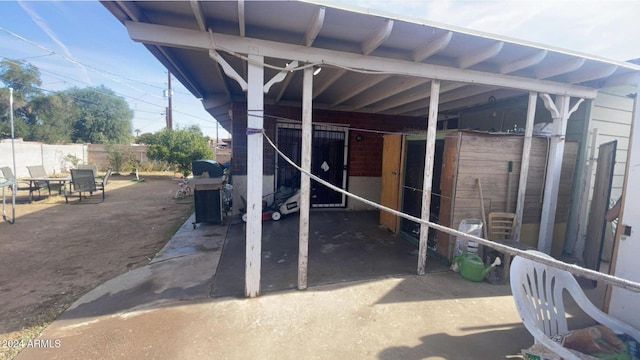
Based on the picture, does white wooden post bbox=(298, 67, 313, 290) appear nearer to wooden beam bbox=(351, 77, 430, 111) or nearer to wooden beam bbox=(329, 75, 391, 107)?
wooden beam bbox=(329, 75, 391, 107)

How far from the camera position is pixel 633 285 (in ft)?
2.74

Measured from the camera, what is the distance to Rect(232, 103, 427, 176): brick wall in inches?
225

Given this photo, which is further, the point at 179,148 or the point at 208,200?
the point at 179,148

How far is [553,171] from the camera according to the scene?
364cm

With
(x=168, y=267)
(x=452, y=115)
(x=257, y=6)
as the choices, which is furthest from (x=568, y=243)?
(x=168, y=267)

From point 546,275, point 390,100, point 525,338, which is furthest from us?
point 390,100

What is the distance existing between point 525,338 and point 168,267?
383 centimetres

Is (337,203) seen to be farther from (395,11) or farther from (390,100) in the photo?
(395,11)

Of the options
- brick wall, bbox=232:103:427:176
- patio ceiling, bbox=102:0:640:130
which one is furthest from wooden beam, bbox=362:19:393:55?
brick wall, bbox=232:103:427:176

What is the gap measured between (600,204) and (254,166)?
4.27 metres

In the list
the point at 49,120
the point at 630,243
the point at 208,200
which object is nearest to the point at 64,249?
the point at 208,200

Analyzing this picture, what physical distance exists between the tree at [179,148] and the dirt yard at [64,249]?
15.3ft

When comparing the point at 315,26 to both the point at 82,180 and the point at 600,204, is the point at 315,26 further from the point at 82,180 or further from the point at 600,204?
the point at 82,180

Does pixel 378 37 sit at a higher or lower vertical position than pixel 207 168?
higher
